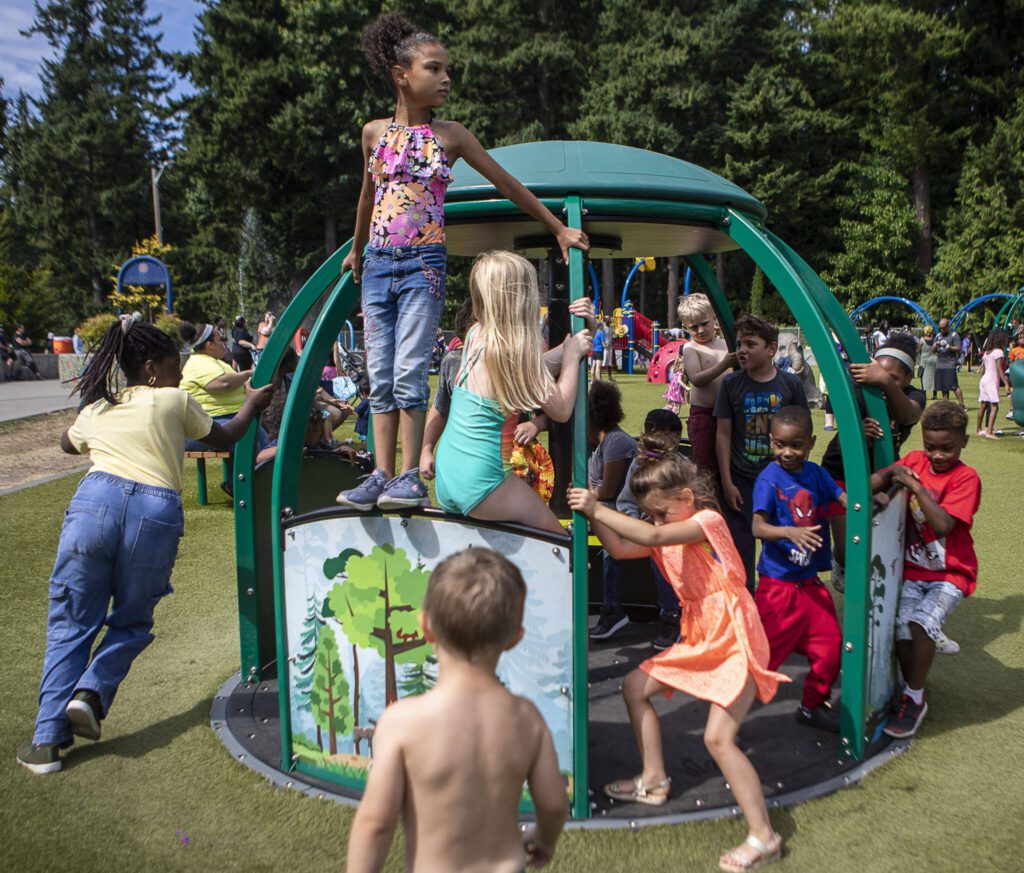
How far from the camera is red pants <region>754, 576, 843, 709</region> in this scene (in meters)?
3.75

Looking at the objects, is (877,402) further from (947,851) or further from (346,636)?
(346,636)

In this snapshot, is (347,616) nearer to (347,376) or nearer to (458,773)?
(458,773)

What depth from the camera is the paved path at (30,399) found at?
16172 mm

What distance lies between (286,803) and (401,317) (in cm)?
182

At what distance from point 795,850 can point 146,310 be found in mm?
26415

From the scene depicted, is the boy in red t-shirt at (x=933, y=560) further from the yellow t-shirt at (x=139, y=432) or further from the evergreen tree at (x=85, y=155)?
the evergreen tree at (x=85, y=155)

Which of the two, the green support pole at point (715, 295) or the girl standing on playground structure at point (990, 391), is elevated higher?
the green support pole at point (715, 295)

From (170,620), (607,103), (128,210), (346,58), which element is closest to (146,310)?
(346,58)

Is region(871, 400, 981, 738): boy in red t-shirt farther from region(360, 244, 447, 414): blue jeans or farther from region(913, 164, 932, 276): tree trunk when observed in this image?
region(913, 164, 932, 276): tree trunk

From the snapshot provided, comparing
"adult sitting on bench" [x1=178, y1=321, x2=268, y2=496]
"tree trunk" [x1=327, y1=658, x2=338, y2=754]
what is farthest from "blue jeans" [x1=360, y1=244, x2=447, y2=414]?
"adult sitting on bench" [x1=178, y1=321, x2=268, y2=496]

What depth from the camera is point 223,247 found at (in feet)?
142

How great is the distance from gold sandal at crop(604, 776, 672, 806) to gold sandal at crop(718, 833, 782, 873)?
0.37m

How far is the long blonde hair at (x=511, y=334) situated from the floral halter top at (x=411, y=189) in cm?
46

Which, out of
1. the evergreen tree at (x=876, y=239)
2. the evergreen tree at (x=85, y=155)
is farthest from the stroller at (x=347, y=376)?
the evergreen tree at (x=85, y=155)
